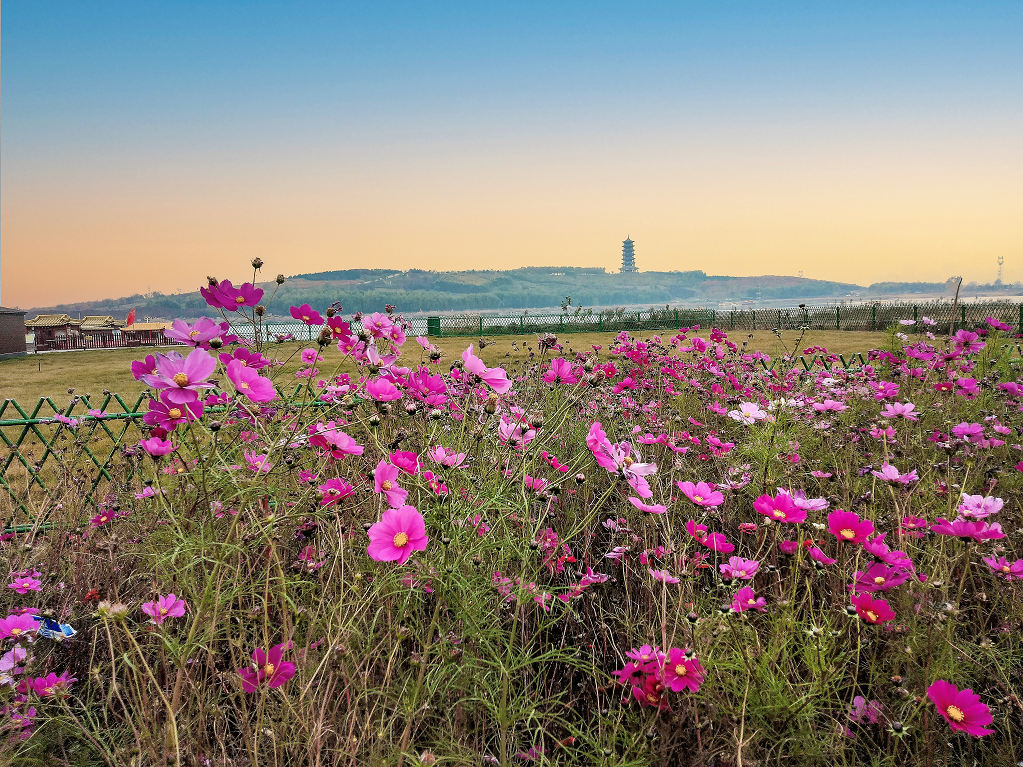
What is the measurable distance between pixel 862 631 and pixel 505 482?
3.40 ft

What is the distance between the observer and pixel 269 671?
1.13 meters

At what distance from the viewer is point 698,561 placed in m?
1.64

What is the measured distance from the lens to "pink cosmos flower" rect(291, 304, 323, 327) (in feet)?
6.16

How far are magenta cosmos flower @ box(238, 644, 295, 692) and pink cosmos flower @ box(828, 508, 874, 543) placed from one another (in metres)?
1.25

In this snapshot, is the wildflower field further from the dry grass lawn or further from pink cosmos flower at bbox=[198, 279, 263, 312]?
the dry grass lawn

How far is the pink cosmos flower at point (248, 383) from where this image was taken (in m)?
1.21

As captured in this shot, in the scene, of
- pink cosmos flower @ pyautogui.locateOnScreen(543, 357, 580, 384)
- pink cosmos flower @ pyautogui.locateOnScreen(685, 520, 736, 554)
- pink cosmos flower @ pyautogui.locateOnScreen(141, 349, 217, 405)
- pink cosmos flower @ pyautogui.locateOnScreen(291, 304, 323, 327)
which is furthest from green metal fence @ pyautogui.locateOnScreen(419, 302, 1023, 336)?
pink cosmos flower @ pyautogui.locateOnScreen(141, 349, 217, 405)

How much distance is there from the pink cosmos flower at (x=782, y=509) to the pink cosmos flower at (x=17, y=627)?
5.86 ft

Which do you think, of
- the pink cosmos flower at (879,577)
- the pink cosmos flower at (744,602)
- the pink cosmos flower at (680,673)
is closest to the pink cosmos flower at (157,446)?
the pink cosmos flower at (680,673)

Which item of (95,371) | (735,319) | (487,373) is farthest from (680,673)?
(735,319)

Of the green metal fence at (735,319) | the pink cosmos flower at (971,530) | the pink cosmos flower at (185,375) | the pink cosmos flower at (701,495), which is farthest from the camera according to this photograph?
the green metal fence at (735,319)

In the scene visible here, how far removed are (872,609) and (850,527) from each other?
0.19m

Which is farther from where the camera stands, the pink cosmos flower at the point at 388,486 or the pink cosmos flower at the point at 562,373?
the pink cosmos flower at the point at 562,373

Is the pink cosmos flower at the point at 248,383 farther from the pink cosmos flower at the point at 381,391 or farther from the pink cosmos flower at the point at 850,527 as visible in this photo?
the pink cosmos flower at the point at 850,527
